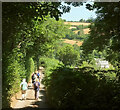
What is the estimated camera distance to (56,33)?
22656 millimetres

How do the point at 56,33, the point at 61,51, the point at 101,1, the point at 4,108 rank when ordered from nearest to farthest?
the point at 101,1
the point at 4,108
the point at 56,33
the point at 61,51

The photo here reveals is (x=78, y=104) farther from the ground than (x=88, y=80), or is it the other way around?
(x=88, y=80)

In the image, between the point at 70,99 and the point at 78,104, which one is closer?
the point at 78,104

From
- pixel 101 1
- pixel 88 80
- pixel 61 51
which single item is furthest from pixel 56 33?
pixel 61 51

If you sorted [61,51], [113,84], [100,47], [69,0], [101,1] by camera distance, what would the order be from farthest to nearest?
1. [61,51]
2. [100,47]
3. [101,1]
4. [69,0]
5. [113,84]

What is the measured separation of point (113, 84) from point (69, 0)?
3590 millimetres

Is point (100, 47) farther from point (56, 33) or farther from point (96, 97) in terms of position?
point (96, 97)

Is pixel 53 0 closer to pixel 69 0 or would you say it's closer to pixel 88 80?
pixel 69 0

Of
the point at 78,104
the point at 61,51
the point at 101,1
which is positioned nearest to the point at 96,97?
the point at 78,104

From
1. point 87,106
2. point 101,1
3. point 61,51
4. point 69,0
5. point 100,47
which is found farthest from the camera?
point 61,51

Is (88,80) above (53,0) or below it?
below

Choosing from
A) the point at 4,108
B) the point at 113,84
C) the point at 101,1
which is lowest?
the point at 4,108

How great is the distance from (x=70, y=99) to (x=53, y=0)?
3.18m

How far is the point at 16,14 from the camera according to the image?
5.54 metres
